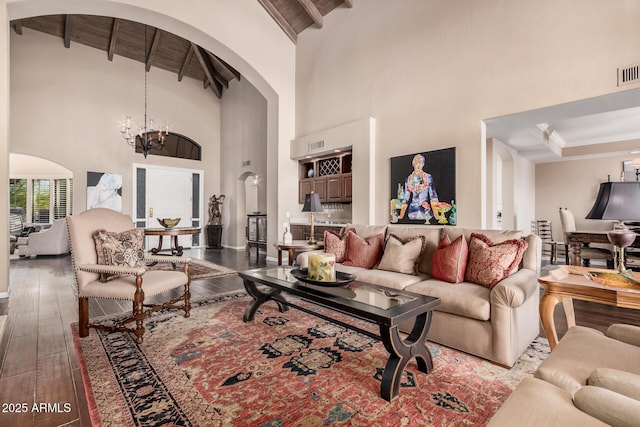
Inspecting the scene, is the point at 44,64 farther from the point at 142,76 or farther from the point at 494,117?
the point at 494,117

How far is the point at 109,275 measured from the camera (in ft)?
8.83

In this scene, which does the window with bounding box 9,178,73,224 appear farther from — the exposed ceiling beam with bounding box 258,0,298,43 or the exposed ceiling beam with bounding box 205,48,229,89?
the exposed ceiling beam with bounding box 258,0,298,43

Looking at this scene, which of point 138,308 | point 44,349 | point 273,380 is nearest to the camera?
point 273,380

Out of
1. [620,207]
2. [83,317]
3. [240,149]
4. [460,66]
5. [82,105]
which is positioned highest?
[82,105]

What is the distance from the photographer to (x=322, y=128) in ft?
Result: 20.9

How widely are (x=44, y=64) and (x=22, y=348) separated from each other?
7794 millimetres

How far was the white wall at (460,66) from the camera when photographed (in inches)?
132

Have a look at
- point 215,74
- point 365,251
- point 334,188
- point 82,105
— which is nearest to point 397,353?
point 365,251

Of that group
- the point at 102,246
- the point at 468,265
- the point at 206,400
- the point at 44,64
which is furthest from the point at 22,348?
the point at 44,64

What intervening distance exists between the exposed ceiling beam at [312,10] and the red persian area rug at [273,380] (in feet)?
20.7

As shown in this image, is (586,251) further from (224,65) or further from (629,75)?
(224,65)

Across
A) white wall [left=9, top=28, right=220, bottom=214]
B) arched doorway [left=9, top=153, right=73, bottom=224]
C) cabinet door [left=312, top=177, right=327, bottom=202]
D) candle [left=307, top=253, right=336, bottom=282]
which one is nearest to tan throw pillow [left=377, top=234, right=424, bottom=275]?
candle [left=307, top=253, right=336, bottom=282]

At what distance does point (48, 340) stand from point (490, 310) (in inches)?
137

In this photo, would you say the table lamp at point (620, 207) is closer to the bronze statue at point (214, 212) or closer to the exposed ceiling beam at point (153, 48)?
the bronze statue at point (214, 212)
